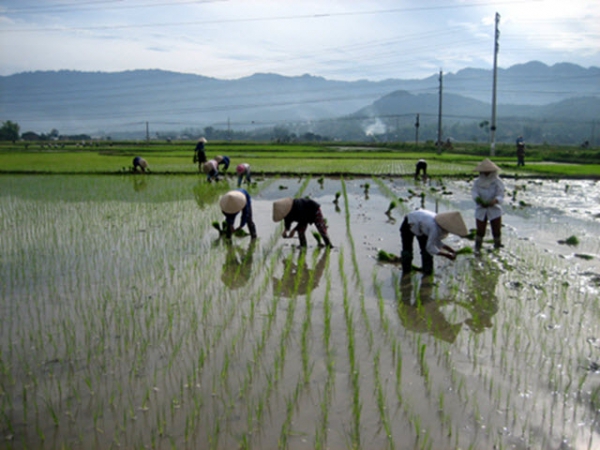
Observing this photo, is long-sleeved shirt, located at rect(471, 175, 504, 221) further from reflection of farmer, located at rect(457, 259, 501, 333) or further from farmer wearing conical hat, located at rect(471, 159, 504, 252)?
reflection of farmer, located at rect(457, 259, 501, 333)

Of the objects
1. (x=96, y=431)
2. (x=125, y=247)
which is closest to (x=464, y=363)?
(x=96, y=431)

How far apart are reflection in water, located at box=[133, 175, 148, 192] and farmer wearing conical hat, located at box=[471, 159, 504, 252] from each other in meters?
8.35

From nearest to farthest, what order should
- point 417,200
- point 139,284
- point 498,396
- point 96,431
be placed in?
1. point 96,431
2. point 498,396
3. point 139,284
4. point 417,200

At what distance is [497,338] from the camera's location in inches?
160

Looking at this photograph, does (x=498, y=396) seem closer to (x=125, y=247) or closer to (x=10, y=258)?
(x=125, y=247)

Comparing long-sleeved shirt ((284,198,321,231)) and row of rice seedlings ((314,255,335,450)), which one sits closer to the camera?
row of rice seedlings ((314,255,335,450))

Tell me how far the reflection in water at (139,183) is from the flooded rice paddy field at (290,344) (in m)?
5.50

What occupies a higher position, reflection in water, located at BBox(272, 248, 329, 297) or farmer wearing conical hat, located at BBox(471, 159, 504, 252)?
farmer wearing conical hat, located at BBox(471, 159, 504, 252)

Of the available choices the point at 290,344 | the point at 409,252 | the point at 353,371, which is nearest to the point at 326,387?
the point at 353,371

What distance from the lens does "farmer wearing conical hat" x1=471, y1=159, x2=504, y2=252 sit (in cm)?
719

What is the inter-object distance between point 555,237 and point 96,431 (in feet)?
22.9

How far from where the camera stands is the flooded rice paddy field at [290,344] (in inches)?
114

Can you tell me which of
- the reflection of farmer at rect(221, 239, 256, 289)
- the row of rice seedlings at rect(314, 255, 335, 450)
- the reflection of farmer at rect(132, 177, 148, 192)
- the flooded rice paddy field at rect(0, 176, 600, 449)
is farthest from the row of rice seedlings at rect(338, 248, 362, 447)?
the reflection of farmer at rect(132, 177, 148, 192)

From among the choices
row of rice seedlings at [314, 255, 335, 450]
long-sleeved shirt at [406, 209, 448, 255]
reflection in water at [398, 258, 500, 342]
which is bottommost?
row of rice seedlings at [314, 255, 335, 450]
